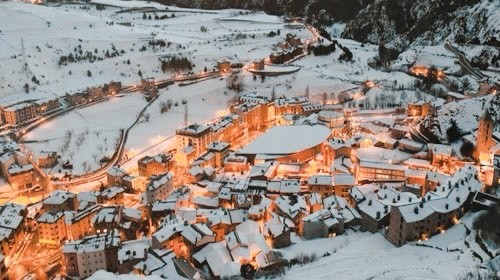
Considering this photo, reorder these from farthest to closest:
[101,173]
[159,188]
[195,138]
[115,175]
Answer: [195,138]
[101,173]
[115,175]
[159,188]

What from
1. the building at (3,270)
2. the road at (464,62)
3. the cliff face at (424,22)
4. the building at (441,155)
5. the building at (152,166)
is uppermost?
the cliff face at (424,22)

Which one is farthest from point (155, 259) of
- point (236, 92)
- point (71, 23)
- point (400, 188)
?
point (71, 23)

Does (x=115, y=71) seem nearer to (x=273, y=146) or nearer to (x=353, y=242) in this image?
(x=273, y=146)

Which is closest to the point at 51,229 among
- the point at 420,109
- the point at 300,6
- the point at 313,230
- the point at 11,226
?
the point at 11,226

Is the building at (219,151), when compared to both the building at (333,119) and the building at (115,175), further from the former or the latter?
the building at (333,119)

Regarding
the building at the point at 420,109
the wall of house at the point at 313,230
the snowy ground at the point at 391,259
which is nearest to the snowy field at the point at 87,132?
the wall of house at the point at 313,230

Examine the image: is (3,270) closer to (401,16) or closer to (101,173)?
(101,173)

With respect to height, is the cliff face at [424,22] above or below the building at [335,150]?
above
